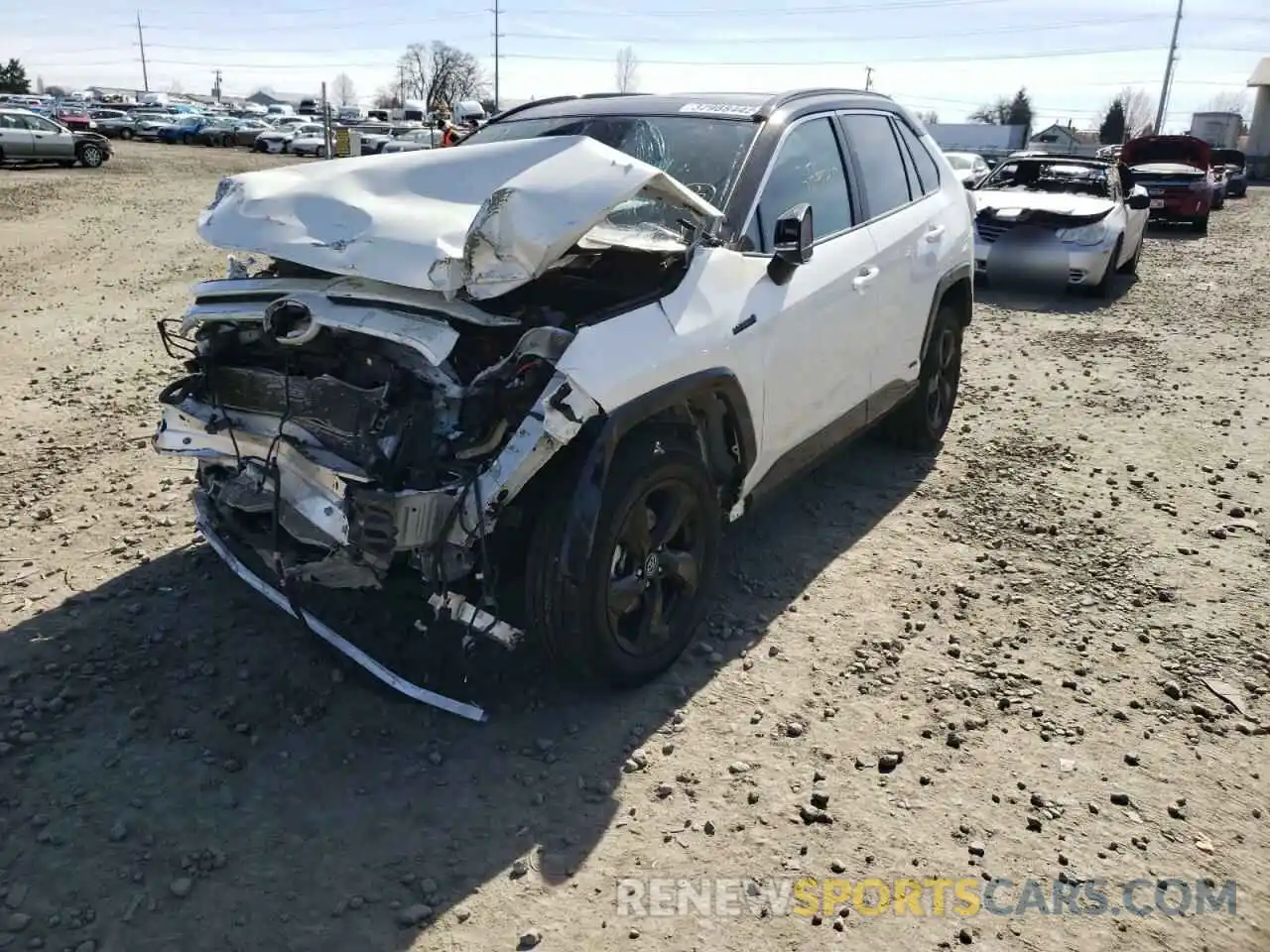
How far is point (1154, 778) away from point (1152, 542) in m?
2.00

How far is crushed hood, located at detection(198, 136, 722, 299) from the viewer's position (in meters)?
3.04

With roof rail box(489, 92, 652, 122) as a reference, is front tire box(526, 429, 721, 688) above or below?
below

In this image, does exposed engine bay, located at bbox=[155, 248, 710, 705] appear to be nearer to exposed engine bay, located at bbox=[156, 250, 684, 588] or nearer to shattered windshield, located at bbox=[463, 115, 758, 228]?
exposed engine bay, located at bbox=[156, 250, 684, 588]

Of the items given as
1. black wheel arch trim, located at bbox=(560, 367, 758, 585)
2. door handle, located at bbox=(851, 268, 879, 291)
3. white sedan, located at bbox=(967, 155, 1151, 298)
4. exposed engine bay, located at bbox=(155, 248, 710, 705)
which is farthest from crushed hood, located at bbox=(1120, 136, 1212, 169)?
exposed engine bay, located at bbox=(155, 248, 710, 705)

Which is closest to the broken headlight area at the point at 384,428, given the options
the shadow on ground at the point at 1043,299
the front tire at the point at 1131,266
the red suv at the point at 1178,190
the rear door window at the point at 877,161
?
the rear door window at the point at 877,161

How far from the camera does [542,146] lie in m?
3.64

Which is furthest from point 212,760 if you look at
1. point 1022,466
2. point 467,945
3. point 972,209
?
point 972,209

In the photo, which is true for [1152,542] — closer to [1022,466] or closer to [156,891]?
[1022,466]

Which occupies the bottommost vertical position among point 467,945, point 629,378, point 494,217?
point 467,945

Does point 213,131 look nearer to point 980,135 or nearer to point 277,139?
point 277,139

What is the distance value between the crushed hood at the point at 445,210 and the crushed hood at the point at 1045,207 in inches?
338

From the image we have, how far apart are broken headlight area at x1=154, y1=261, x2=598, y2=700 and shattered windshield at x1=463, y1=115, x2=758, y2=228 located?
107cm

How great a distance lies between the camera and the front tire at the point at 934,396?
571 cm

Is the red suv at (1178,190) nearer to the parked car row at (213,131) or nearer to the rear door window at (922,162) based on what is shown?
the rear door window at (922,162)
